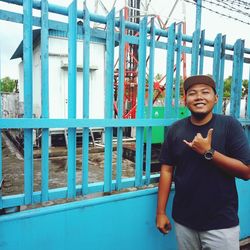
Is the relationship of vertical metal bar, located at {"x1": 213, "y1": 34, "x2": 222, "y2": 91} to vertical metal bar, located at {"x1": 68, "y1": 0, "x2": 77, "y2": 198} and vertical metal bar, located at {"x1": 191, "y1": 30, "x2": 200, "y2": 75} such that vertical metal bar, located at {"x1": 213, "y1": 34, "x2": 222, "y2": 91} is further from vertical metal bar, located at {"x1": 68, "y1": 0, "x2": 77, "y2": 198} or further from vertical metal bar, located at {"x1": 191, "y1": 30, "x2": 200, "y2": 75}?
vertical metal bar, located at {"x1": 68, "y1": 0, "x2": 77, "y2": 198}

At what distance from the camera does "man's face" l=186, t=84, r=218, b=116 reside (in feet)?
5.90

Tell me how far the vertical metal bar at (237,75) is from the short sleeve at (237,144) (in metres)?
1.14

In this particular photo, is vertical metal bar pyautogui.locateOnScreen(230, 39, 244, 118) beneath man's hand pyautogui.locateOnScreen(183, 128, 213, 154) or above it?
above

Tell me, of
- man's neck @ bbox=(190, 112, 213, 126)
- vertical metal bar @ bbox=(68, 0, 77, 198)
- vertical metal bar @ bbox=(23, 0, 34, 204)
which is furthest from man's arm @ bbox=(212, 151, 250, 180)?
vertical metal bar @ bbox=(23, 0, 34, 204)

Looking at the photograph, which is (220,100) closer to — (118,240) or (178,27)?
(178,27)

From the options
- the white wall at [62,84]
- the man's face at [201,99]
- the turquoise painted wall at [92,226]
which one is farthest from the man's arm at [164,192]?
the white wall at [62,84]

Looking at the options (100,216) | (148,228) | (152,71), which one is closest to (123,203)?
(100,216)

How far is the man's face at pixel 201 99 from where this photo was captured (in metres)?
1.80

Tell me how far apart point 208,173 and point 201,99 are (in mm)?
509

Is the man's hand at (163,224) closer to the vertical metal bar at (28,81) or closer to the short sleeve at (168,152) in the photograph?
the short sleeve at (168,152)

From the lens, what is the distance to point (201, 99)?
1.80 meters

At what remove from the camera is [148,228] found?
2.36 m

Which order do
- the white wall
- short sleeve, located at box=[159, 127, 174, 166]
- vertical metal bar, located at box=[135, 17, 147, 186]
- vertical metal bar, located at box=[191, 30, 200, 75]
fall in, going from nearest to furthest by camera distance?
short sleeve, located at box=[159, 127, 174, 166], vertical metal bar, located at box=[135, 17, 147, 186], vertical metal bar, located at box=[191, 30, 200, 75], the white wall

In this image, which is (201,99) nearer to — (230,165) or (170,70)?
(230,165)
